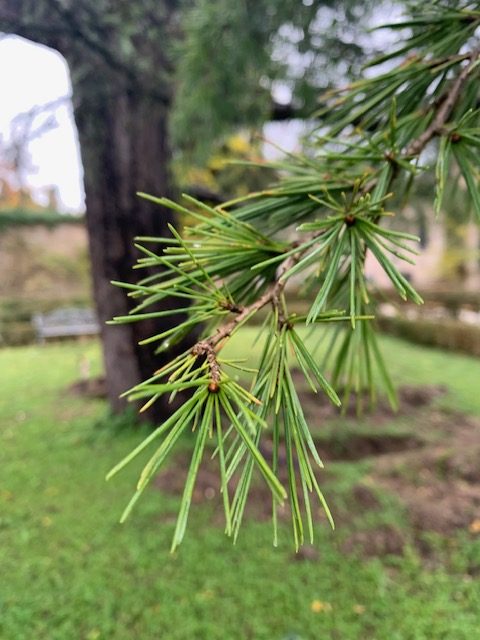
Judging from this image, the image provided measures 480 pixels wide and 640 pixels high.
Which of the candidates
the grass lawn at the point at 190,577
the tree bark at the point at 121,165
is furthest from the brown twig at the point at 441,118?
the tree bark at the point at 121,165

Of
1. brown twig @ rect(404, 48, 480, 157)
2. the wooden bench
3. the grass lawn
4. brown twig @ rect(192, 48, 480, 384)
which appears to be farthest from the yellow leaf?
the wooden bench

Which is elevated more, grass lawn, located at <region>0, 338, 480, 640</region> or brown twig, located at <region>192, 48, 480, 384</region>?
brown twig, located at <region>192, 48, 480, 384</region>

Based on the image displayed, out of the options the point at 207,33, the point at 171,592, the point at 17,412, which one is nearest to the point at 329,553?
the point at 171,592

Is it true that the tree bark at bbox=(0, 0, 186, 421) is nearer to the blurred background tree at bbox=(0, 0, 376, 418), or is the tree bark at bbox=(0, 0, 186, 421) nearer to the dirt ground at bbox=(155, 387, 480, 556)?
the blurred background tree at bbox=(0, 0, 376, 418)

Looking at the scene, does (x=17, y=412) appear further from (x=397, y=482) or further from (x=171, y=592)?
(x=397, y=482)

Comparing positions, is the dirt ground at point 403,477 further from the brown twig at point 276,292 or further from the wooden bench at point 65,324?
the wooden bench at point 65,324

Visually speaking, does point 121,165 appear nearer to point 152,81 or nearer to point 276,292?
point 152,81
